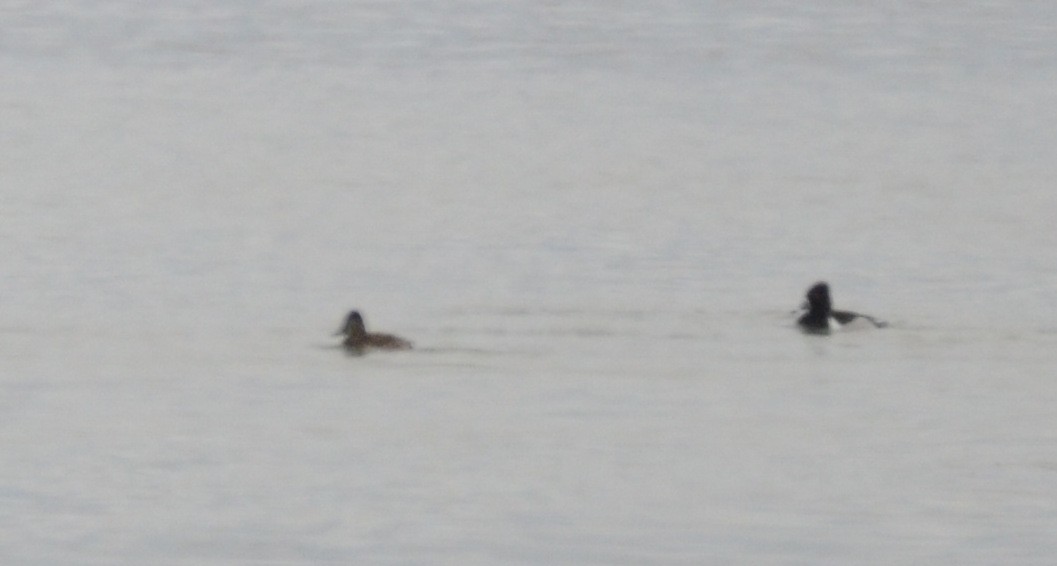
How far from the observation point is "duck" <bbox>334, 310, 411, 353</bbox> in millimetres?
16719

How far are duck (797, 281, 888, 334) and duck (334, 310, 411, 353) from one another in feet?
8.46

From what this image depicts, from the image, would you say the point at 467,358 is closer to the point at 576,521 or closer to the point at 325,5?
the point at 576,521

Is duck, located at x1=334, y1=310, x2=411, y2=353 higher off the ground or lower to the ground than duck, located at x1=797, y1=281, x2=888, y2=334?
lower

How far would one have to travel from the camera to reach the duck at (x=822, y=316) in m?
18.1

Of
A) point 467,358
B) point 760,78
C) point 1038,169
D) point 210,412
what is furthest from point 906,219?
point 760,78

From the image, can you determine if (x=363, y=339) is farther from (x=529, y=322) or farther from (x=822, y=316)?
(x=822, y=316)

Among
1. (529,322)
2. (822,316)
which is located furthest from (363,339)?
(822,316)

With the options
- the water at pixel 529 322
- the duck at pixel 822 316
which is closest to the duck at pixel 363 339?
the water at pixel 529 322

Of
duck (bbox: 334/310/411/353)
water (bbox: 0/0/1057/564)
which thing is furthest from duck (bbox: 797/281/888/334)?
duck (bbox: 334/310/411/353)

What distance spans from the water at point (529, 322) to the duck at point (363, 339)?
0.13 metres

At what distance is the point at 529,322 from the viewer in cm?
1822

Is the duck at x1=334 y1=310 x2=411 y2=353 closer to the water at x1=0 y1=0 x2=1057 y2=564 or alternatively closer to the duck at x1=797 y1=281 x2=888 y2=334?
the water at x1=0 y1=0 x2=1057 y2=564

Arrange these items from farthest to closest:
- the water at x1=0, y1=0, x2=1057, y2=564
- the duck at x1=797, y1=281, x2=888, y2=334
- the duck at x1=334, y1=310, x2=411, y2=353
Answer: the duck at x1=797, y1=281, x2=888, y2=334 → the duck at x1=334, y1=310, x2=411, y2=353 → the water at x1=0, y1=0, x2=1057, y2=564

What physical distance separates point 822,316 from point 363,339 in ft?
9.86
